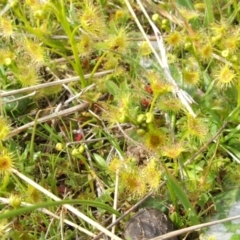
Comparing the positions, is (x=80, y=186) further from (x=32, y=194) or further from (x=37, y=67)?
(x=37, y=67)

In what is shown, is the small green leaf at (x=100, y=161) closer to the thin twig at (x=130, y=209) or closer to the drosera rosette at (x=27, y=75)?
Result: the thin twig at (x=130, y=209)

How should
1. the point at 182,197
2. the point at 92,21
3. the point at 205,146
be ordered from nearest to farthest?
1. the point at 182,197
2. the point at 205,146
3. the point at 92,21

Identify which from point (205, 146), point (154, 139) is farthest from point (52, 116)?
point (205, 146)

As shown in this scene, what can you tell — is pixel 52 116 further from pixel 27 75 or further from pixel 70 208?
pixel 70 208

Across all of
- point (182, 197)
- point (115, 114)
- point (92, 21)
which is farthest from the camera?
point (92, 21)

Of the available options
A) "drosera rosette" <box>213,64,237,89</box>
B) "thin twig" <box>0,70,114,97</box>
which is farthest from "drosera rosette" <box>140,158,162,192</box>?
"thin twig" <box>0,70,114,97</box>

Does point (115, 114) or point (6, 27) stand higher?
point (6, 27)

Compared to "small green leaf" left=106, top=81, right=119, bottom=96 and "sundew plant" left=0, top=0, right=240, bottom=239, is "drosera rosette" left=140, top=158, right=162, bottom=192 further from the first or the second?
"small green leaf" left=106, top=81, right=119, bottom=96

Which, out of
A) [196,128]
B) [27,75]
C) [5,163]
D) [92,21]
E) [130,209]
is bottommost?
[130,209]

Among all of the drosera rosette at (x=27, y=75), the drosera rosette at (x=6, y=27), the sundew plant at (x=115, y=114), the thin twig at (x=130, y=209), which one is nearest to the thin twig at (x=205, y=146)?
the sundew plant at (x=115, y=114)

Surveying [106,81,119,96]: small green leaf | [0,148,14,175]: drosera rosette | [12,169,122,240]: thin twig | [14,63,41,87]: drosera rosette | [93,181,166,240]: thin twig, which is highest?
[14,63,41,87]: drosera rosette
